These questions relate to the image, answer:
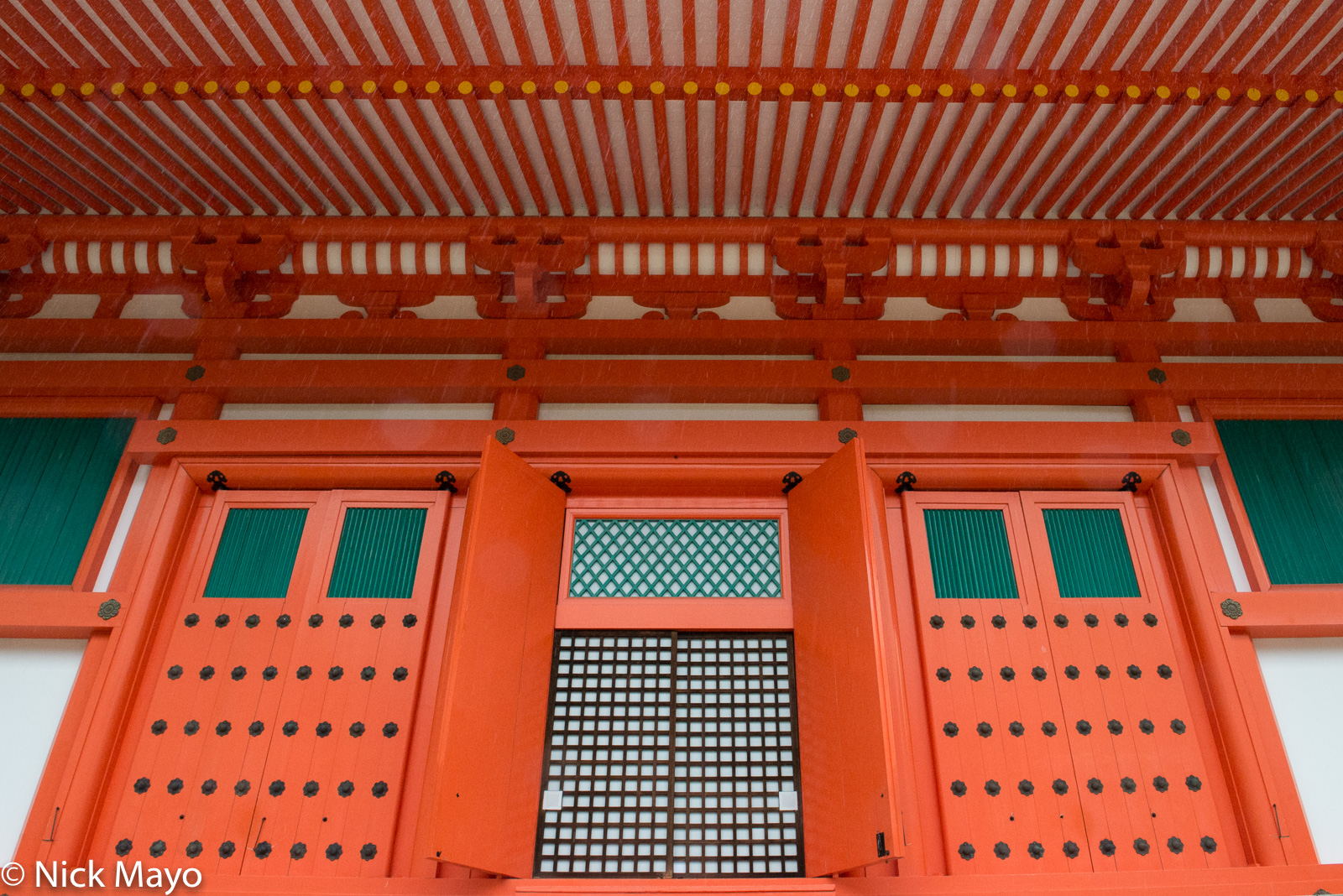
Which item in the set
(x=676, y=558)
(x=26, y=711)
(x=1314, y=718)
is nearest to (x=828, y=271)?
(x=676, y=558)

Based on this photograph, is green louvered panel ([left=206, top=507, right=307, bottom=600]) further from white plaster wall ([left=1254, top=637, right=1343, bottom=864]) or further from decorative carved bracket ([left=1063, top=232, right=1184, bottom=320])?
white plaster wall ([left=1254, top=637, right=1343, bottom=864])

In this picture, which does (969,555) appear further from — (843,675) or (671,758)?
(671,758)

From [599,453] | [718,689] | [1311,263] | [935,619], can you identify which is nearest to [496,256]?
[599,453]

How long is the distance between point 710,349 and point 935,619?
5.44 feet

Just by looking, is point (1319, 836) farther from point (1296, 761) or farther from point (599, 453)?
point (599, 453)

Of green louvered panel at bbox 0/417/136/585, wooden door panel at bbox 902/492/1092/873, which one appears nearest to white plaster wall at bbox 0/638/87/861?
green louvered panel at bbox 0/417/136/585

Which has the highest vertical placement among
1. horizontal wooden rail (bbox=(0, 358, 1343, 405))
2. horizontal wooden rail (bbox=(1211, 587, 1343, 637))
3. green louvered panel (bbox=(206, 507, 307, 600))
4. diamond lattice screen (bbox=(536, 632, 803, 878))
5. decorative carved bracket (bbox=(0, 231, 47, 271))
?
decorative carved bracket (bbox=(0, 231, 47, 271))

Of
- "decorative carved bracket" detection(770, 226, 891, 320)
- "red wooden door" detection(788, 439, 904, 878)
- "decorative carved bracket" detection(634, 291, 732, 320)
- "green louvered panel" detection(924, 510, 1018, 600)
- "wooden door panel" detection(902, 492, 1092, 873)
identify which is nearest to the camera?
"red wooden door" detection(788, 439, 904, 878)

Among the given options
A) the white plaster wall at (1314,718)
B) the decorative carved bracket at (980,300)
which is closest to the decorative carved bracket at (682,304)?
the decorative carved bracket at (980,300)

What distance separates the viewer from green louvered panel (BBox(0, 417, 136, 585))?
12.0 ft

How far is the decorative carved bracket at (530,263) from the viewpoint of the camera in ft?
13.0

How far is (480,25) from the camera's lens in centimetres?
314

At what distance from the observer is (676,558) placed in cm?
372

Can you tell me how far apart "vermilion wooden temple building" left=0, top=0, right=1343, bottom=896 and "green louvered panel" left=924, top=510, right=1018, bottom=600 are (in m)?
0.02
